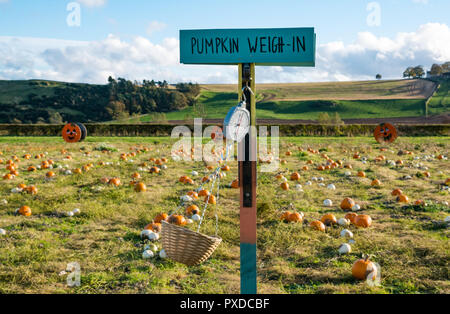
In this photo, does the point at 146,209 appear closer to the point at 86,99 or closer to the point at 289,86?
the point at 86,99

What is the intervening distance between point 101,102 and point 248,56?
78.8m

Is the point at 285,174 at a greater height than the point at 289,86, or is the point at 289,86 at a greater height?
the point at 289,86

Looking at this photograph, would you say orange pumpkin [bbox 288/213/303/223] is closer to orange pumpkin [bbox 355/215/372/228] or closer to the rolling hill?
orange pumpkin [bbox 355/215/372/228]

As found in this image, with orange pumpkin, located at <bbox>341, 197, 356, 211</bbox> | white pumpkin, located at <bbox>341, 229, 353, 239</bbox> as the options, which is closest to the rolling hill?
orange pumpkin, located at <bbox>341, 197, 356, 211</bbox>

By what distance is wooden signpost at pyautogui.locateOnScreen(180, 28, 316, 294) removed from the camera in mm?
3109

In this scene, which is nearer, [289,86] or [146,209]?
[146,209]

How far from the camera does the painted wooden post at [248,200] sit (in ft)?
10.4

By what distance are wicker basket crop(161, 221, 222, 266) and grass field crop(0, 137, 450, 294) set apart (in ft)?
1.29

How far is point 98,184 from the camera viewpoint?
27.6 ft

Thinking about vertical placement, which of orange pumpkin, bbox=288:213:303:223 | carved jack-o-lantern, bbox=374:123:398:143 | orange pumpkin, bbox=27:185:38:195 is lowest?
orange pumpkin, bbox=288:213:303:223

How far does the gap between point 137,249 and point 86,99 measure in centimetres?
8063

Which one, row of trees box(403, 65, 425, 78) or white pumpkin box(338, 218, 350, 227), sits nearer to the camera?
white pumpkin box(338, 218, 350, 227)

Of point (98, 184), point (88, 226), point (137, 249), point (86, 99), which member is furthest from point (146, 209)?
point (86, 99)

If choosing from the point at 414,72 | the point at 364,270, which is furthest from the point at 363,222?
the point at 414,72
